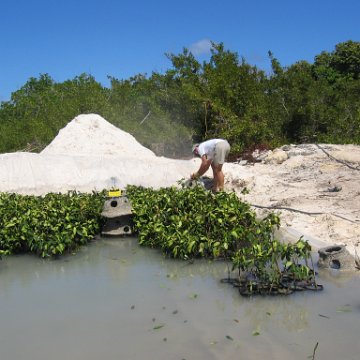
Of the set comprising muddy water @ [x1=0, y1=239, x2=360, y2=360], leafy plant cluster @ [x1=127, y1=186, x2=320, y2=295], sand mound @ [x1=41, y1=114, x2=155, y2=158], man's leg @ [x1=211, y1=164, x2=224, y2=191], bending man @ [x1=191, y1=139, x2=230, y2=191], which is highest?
sand mound @ [x1=41, y1=114, x2=155, y2=158]

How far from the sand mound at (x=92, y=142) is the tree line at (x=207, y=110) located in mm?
2029

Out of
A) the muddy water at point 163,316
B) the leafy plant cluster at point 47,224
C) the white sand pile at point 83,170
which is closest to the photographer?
the muddy water at point 163,316

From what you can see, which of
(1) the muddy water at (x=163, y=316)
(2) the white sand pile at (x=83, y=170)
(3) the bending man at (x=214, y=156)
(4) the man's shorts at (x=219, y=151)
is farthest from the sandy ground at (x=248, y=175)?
(1) the muddy water at (x=163, y=316)

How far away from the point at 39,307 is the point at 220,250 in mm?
2510

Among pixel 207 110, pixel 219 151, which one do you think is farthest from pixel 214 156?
pixel 207 110

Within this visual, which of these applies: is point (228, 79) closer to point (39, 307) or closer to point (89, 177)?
point (89, 177)

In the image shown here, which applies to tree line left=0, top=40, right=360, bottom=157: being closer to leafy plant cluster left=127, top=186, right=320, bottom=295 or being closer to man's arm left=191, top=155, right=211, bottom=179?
man's arm left=191, top=155, right=211, bottom=179

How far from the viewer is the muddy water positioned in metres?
4.14

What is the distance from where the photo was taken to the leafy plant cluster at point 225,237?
17.9 ft

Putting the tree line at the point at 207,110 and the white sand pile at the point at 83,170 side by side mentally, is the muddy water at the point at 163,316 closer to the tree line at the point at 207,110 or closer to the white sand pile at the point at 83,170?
the white sand pile at the point at 83,170

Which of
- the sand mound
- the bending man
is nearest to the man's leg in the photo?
the bending man

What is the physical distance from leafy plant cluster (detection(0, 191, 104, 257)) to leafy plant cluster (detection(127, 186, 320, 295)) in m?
0.76

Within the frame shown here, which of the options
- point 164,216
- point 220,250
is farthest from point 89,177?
point 220,250

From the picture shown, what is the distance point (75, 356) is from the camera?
4098 mm
